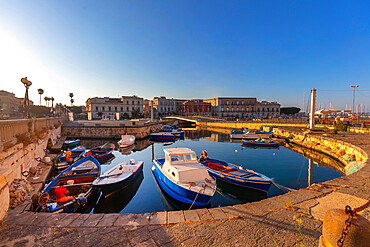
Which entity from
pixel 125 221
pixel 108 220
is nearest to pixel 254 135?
pixel 125 221

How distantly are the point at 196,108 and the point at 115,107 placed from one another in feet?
138

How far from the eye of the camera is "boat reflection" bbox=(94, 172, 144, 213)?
9.53 metres

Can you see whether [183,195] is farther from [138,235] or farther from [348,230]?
[348,230]

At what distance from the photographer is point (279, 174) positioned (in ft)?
46.7

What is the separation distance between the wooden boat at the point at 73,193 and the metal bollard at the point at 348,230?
31.1 feet

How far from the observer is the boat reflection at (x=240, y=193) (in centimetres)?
1026

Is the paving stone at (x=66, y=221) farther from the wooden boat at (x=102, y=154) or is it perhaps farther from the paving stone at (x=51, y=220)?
the wooden boat at (x=102, y=154)

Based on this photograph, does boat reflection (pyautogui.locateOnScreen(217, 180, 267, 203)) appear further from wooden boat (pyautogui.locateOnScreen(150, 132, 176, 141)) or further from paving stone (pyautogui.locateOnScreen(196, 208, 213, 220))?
wooden boat (pyautogui.locateOnScreen(150, 132, 176, 141))

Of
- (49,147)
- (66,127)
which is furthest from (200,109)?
(49,147)

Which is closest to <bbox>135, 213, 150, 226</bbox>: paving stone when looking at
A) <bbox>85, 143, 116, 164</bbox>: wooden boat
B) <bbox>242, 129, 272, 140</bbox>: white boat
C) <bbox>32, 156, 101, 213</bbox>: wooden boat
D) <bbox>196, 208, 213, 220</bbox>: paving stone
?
<bbox>196, 208, 213, 220</bbox>: paving stone

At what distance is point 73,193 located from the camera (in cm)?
984

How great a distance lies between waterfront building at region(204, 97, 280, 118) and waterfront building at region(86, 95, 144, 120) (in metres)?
45.3

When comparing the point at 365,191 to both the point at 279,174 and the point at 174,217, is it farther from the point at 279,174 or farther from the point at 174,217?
the point at 279,174

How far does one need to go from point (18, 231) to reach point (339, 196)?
9.95 m
